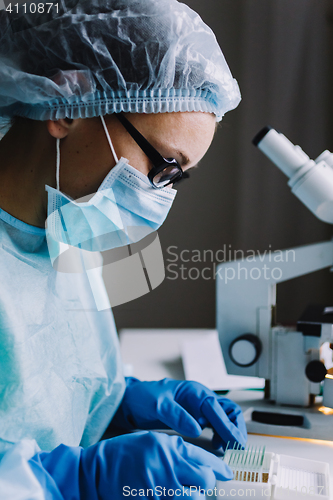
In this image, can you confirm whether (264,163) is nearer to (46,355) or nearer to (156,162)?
(156,162)

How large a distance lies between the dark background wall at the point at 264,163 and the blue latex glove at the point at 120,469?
143 cm

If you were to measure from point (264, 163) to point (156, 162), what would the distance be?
1756 mm

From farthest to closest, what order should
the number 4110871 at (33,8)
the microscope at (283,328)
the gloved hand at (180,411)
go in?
the microscope at (283,328)
the gloved hand at (180,411)
the number 4110871 at (33,8)

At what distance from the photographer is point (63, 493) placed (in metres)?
0.63

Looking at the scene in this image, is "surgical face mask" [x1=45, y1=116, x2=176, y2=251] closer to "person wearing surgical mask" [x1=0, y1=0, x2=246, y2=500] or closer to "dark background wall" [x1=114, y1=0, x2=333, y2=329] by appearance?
"person wearing surgical mask" [x1=0, y1=0, x2=246, y2=500]

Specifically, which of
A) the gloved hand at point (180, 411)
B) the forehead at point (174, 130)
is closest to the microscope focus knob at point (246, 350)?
the gloved hand at point (180, 411)

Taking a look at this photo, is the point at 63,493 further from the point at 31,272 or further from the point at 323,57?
the point at 323,57

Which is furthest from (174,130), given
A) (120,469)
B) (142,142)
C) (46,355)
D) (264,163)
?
(264,163)

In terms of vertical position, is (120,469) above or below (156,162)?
below

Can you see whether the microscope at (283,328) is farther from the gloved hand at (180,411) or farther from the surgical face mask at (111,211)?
the surgical face mask at (111,211)

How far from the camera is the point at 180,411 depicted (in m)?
0.91

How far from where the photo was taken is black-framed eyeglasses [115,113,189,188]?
2.52 feet

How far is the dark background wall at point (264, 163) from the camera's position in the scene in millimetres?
2232

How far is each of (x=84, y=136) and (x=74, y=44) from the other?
16 centimetres
